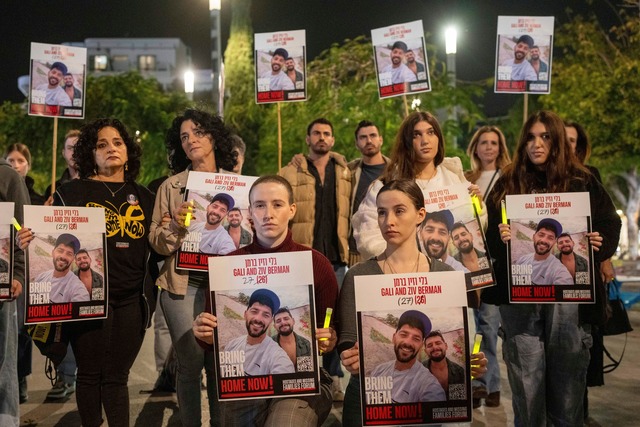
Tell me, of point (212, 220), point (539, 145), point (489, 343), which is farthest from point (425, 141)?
point (489, 343)

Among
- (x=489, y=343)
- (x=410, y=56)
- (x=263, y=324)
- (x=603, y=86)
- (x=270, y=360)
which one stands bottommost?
(x=489, y=343)

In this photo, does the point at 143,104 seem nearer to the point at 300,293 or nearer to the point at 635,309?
the point at 635,309

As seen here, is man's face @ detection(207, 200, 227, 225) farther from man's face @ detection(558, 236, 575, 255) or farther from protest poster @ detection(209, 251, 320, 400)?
man's face @ detection(558, 236, 575, 255)

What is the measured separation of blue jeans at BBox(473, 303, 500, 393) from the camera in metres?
6.33

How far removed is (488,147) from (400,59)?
1963 mm

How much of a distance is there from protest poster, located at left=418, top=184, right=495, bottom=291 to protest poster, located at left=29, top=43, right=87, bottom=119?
4788mm

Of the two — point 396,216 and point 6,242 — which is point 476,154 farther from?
point 6,242

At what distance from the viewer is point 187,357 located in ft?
15.4

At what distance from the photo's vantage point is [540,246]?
13.6ft

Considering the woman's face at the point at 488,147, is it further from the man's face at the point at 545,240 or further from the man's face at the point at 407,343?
the man's face at the point at 407,343

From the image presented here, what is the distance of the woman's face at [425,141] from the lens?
14.9 feet

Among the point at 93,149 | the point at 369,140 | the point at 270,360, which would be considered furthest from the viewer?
the point at 369,140

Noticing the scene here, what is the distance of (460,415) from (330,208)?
156 inches

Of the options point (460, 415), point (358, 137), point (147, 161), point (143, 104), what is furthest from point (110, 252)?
point (143, 104)
